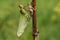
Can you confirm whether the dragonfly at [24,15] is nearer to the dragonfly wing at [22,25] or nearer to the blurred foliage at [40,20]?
the dragonfly wing at [22,25]

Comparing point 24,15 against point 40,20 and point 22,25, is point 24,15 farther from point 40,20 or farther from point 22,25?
point 40,20

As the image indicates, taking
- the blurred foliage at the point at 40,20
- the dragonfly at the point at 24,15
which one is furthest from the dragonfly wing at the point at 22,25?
the blurred foliage at the point at 40,20

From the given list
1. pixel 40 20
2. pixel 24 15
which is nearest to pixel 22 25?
pixel 24 15

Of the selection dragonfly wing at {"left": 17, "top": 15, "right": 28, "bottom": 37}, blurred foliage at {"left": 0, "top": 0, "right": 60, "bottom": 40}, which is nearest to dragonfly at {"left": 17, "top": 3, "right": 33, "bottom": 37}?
dragonfly wing at {"left": 17, "top": 15, "right": 28, "bottom": 37}

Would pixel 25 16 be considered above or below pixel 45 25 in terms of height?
above

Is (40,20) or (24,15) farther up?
(24,15)

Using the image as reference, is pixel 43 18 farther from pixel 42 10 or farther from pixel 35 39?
pixel 35 39

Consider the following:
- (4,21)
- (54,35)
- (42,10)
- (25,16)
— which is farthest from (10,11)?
(25,16)

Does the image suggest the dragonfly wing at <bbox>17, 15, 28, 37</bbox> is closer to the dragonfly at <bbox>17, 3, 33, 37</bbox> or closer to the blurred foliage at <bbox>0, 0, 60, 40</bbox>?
the dragonfly at <bbox>17, 3, 33, 37</bbox>
